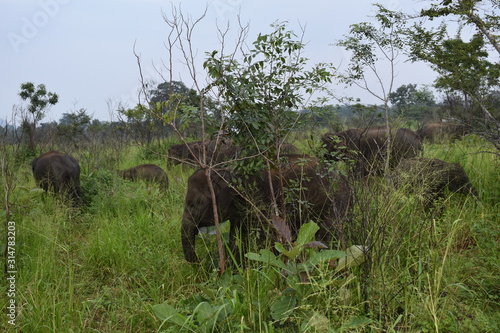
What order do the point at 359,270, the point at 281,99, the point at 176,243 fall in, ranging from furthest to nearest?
the point at 176,243 < the point at 281,99 < the point at 359,270

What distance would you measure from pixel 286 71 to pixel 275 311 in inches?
92.7

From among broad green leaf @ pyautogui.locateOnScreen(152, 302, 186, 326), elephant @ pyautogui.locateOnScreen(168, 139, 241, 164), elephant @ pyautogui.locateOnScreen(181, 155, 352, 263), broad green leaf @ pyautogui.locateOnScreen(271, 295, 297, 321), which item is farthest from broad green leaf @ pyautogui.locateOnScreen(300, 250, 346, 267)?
elephant @ pyautogui.locateOnScreen(181, 155, 352, 263)

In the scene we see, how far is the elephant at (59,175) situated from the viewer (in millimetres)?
7293

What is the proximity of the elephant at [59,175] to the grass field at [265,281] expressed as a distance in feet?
4.10

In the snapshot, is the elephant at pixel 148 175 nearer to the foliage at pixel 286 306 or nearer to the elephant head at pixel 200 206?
the elephant head at pixel 200 206

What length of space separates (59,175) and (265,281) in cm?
538

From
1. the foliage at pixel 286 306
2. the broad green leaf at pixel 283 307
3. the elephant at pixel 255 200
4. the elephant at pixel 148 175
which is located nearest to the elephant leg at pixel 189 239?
the elephant at pixel 255 200

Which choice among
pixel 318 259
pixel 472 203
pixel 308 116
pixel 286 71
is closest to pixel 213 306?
pixel 318 259

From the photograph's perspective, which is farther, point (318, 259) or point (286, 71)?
point (286, 71)

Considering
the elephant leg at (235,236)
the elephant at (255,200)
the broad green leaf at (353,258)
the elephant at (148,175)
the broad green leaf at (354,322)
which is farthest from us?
the elephant at (148,175)

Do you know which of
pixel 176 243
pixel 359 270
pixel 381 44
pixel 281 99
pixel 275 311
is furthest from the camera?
pixel 381 44

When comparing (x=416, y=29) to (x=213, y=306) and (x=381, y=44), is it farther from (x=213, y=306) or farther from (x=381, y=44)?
(x=213, y=306)

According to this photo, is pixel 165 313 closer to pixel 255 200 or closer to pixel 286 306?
pixel 286 306

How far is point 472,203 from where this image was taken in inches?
→ 209
